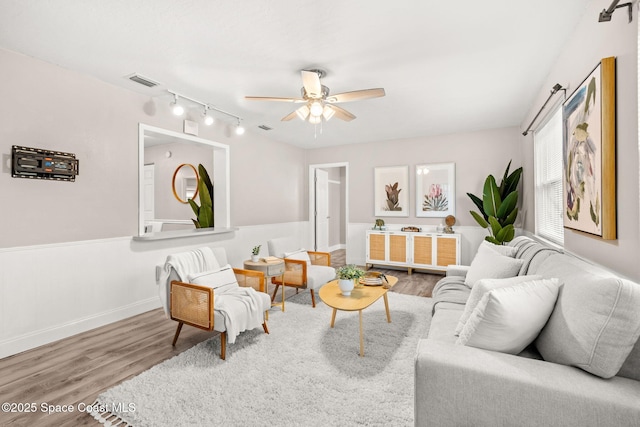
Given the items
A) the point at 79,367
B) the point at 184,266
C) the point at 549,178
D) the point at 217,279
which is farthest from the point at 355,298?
the point at 549,178

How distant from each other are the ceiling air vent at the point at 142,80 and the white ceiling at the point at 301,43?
9 cm

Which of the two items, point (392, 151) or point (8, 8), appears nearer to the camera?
point (8, 8)

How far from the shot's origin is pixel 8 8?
1.96 metres

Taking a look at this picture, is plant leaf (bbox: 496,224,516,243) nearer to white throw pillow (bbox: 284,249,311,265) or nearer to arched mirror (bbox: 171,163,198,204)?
white throw pillow (bbox: 284,249,311,265)

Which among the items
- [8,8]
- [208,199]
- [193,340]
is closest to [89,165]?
[8,8]

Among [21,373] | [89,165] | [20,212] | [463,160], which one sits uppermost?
[463,160]

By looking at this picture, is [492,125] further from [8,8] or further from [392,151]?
[8,8]

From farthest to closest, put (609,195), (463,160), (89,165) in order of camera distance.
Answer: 1. (463,160)
2. (89,165)
3. (609,195)

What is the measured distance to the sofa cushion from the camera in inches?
43.3

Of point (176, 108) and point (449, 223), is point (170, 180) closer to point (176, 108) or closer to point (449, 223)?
point (176, 108)

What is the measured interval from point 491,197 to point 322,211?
3767 mm

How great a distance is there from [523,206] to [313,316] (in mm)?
3526

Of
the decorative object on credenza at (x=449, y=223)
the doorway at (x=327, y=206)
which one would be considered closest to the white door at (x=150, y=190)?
the doorway at (x=327, y=206)

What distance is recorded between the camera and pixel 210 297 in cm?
233
